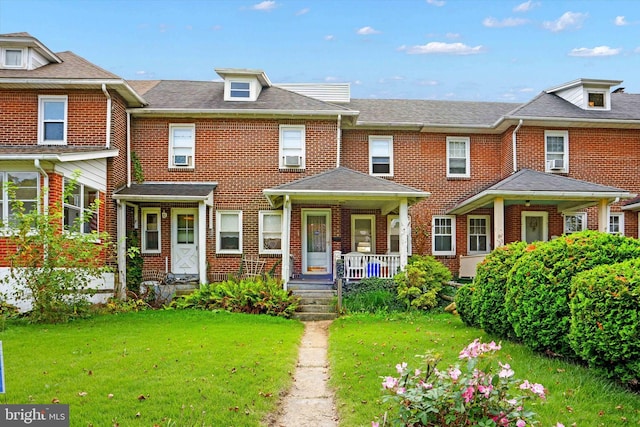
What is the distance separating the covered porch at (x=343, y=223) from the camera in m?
15.4

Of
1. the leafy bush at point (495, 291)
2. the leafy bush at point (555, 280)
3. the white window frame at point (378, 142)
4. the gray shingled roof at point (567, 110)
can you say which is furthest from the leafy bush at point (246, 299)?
the gray shingled roof at point (567, 110)

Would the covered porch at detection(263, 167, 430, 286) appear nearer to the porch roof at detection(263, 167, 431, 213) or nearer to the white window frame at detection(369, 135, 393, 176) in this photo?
the porch roof at detection(263, 167, 431, 213)

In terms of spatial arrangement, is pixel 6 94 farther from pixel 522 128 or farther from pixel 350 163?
pixel 522 128

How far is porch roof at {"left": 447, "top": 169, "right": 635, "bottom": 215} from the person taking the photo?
16.1 meters

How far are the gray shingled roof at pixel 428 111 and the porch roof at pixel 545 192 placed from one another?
326 cm

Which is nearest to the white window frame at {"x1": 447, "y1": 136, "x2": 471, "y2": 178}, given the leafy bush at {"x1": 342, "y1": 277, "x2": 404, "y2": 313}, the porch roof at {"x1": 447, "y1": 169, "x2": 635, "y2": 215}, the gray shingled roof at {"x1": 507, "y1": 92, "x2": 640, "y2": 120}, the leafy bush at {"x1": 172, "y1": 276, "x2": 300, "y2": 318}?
the gray shingled roof at {"x1": 507, "y1": 92, "x2": 640, "y2": 120}

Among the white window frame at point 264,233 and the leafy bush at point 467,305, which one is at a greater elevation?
the white window frame at point 264,233

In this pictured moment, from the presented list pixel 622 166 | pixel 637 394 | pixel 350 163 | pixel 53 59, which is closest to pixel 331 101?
pixel 350 163

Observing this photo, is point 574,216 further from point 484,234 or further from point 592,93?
point 592,93

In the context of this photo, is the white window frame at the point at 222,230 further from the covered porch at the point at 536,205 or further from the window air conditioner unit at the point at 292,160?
the covered porch at the point at 536,205

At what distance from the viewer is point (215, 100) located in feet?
61.3

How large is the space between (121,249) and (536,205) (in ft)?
A: 45.5

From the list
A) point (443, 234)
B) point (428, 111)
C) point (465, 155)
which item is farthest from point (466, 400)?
point (428, 111)

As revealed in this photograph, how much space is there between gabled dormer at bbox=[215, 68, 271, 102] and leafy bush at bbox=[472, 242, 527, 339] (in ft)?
35.9
